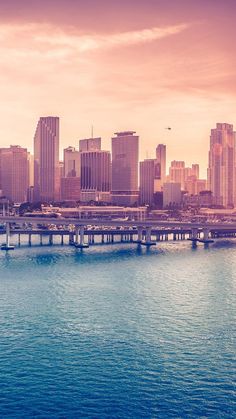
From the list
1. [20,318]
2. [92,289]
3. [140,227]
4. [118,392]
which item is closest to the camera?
[118,392]

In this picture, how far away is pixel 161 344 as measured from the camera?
59750 millimetres

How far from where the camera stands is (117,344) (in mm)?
59781

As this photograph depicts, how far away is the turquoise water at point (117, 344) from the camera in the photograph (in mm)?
45625

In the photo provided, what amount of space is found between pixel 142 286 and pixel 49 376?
152ft

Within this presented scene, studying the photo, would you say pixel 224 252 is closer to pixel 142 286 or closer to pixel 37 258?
pixel 37 258

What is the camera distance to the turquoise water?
45625 mm

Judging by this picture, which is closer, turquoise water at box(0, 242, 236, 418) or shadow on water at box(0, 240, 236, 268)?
turquoise water at box(0, 242, 236, 418)

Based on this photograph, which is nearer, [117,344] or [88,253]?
[117,344]

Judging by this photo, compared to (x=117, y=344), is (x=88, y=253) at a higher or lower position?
higher

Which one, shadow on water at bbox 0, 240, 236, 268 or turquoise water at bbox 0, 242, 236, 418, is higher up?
shadow on water at bbox 0, 240, 236, 268

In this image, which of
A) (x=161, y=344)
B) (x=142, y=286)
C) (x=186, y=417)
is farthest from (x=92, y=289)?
(x=186, y=417)

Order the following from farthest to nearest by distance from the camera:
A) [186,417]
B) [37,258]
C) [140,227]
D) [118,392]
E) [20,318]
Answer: [140,227] < [37,258] < [20,318] < [118,392] < [186,417]

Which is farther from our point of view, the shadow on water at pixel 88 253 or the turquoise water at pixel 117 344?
the shadow on water at pixel 88 253

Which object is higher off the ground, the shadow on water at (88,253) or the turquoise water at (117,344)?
the shadow on water at (88,253)
